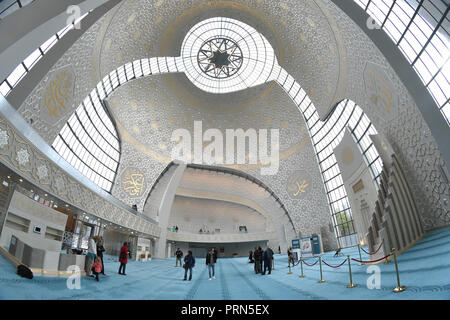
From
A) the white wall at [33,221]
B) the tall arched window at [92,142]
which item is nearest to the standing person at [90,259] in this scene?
the white wall at [33,221]

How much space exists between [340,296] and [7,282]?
8.01 metres

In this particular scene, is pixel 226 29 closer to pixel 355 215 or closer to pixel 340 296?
pixel 355 215

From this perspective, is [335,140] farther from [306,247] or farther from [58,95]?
[58,95]

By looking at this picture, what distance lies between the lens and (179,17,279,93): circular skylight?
25875 millimetres

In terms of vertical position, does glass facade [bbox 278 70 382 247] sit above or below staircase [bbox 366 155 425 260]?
above

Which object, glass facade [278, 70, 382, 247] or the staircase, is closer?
the staircase

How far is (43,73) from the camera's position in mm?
12336

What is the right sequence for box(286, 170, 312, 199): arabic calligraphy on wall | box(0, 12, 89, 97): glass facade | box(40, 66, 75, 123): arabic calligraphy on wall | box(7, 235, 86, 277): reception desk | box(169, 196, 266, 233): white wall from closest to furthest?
box(7, 235, 86, 277): reception desk → box(0, 12, 89, 97): glass facade → box(40, 66, 75, 123): arabic calligraphy on wall → box(286, 170, 312, 199): arabic calligraphy on wall → box(169, 196, 266, 233): white wall

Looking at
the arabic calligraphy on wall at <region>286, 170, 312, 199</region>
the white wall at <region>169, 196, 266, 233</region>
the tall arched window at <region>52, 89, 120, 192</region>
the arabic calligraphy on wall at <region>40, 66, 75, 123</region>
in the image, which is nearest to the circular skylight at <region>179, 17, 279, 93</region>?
the tall arched window at <region>52, 89, 120, 192</region>

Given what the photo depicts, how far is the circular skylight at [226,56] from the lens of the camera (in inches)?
1019

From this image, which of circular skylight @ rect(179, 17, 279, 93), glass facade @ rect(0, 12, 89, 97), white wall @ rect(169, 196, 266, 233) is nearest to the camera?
glass facade @ rect(0, 12, 89, 97)

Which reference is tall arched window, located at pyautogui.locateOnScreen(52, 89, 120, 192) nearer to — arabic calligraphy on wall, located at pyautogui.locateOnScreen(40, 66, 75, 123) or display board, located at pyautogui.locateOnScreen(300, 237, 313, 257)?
arabic calligraphy on wall, located at pyautogui.locateOnScreen(40, 66, 75, 123)
